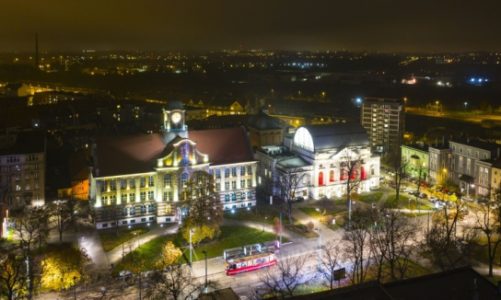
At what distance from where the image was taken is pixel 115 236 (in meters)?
50.4

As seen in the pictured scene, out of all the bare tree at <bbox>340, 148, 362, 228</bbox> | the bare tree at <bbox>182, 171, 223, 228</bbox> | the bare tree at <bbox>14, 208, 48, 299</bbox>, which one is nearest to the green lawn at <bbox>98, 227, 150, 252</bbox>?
the bare tree at <bbox>14, 208, 48, 299</bbox>

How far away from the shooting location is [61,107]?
107688 mm

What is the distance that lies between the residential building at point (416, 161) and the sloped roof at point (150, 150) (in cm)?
2390

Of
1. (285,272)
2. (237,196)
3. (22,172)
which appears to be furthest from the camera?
(237,196)

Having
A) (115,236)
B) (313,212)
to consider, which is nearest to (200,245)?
(115,236)

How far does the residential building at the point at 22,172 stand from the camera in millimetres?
56281

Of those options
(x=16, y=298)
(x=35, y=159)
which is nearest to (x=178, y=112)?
(x=35, y=159)

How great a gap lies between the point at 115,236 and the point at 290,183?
66.0ft

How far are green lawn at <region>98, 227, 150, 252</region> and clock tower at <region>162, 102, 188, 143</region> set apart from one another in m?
11.4

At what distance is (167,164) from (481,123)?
84.8 meters

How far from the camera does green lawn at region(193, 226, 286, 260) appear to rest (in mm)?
46688

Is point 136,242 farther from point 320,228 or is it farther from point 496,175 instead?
point 496,175

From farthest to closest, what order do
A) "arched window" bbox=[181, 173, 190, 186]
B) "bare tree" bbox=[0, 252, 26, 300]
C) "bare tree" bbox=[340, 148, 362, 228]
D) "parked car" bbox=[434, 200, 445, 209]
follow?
1. "bare tree" bbox=[340, 148, 362, 228]
2. "parked car" bbox=[434, 200, 445, 209]
3. "arched window" bbox=[181, 173, 190, 186]
4. "bare tree" bbox=[0, 252, 26, 300]

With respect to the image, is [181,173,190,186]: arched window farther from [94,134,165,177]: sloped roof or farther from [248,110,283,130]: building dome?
[248,110,283,130]: building dome
